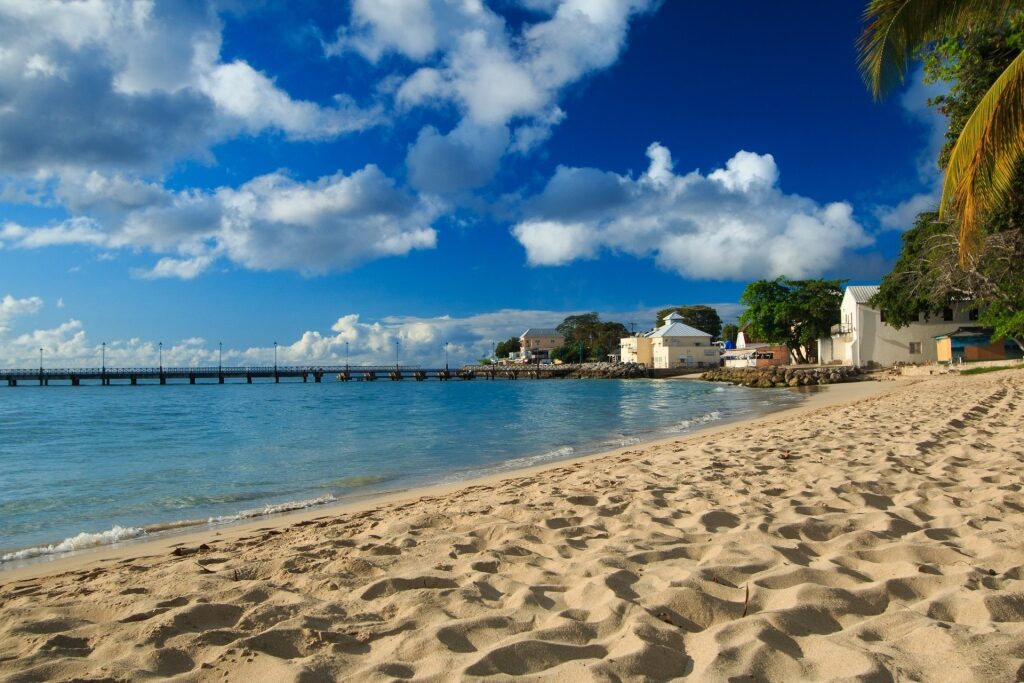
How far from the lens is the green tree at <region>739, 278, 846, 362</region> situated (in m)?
57.6

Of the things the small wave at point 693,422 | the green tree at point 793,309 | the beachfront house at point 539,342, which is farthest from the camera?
the beachfront house at point 539,342

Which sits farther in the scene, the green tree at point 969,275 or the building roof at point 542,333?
the building roof at point 542,333

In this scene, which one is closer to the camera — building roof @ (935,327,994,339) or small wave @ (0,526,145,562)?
small wave @ (0,526,145,562)

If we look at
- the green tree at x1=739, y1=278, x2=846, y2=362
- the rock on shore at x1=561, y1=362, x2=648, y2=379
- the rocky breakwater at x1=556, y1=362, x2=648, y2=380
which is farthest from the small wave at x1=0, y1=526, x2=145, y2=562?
the rock on shore at x1=561, y1=362, x2=648, y2=379

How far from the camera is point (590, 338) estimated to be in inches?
4646

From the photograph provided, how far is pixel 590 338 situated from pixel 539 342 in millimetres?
18824

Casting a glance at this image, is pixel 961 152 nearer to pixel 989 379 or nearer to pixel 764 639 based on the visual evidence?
pixel 764 639

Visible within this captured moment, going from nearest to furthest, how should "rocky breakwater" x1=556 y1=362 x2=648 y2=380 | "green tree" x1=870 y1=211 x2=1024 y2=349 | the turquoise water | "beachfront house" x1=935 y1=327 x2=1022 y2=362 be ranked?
1. the turquoise water
2. "green tree" x1=870 y1=211 x2=1024 y2=349
3. "beachfront house" x1=935 y1=327 x2=1022 y2=362
4. "rocky breakwater" x1=556 y1=362 x2=648 y2=380

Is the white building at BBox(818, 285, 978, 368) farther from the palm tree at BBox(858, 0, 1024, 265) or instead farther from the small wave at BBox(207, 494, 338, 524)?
the small wave at BBox(207, 494, 338, 524)

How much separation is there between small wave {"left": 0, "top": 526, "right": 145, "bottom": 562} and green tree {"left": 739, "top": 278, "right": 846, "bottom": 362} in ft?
193

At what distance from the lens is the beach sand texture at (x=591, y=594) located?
2.69 meters

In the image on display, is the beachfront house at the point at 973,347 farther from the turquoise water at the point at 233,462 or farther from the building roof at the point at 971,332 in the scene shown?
the turquoise water at the point at 233,462

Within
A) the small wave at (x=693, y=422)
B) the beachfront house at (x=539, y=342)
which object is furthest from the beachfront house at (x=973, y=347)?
the beachfront house at (x=539, y=342)

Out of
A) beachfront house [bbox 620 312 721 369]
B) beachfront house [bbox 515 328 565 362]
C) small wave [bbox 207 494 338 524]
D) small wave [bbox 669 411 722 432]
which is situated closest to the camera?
small wave [bbox 207 494 338 524]
